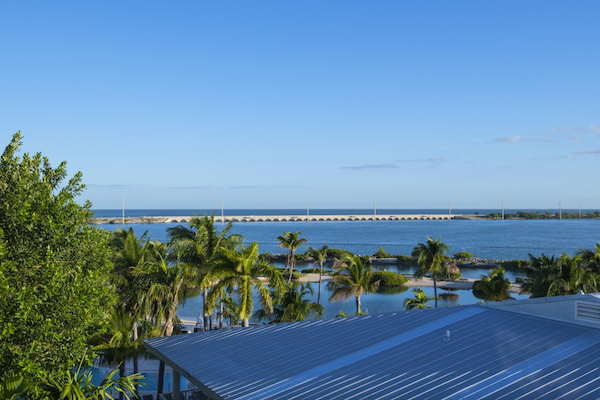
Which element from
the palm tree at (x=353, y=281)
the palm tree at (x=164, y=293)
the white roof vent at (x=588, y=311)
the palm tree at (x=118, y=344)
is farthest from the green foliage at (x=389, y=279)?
the white roof vent at (x=588, y=311)

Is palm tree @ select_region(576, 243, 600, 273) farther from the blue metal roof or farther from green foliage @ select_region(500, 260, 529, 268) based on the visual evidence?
green foliage @ select_region(500, 260, 529, 268)

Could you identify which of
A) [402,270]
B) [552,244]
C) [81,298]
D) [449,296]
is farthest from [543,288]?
[552,244]

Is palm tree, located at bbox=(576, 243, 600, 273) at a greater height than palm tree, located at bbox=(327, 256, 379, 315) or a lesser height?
greater

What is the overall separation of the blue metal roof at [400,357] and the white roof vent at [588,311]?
72 centimetres

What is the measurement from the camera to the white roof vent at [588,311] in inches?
447

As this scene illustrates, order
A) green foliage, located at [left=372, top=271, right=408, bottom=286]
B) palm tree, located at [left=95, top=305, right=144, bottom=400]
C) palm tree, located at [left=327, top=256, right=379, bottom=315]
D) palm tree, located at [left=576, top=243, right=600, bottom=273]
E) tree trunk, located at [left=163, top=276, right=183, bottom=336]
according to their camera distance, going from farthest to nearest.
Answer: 1. green foliage, located at [left=372, top=271, right=408, bottom=286]
2. palm tree, located at [left=576, top=243, right=600, bottom=273]
3. palm tree, located at [left=327, top=256, right=379, bottom=315]
4. tree trunk, located at [left=163, top=276, right=183, bottom=336]
5. palm tree, located at [left=95, top=305, right=144, bottom=400]

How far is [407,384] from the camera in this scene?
28.7 ft

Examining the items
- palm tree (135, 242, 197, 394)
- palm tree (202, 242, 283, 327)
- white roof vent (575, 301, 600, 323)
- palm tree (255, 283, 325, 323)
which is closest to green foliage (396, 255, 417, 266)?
palm tree (255, 283, 325, 323)

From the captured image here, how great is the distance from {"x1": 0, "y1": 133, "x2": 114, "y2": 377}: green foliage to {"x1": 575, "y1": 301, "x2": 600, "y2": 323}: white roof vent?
10979 millimetres

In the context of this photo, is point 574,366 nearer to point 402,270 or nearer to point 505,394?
point 505,394

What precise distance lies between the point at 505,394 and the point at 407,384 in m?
1.60

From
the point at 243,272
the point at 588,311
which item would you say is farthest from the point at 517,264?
the point at 588,311

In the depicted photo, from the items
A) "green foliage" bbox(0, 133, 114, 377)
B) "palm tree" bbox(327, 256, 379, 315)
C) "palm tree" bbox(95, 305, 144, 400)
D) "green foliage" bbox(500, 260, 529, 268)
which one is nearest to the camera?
"green foliage" bbox(0, 133, 114, 377)

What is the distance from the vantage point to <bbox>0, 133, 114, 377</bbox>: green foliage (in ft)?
31.7
